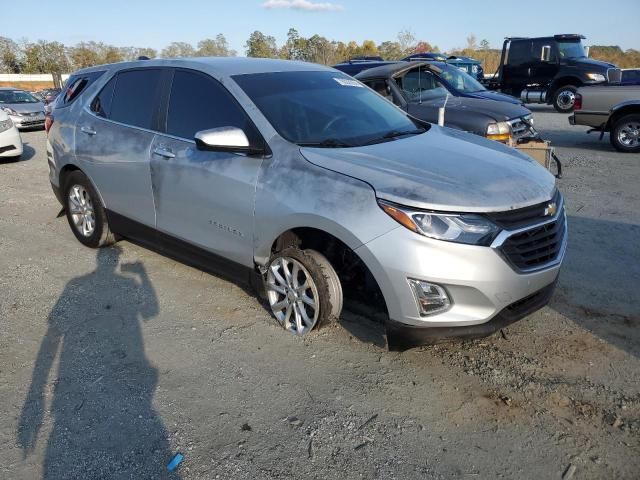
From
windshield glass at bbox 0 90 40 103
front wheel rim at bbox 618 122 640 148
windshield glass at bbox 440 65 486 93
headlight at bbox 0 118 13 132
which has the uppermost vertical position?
windshield glass at bbox 440 65 486 93

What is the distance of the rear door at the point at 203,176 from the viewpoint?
11.9ft

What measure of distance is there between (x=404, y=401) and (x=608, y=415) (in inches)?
41.3

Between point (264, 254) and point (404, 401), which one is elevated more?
point (264, 254)

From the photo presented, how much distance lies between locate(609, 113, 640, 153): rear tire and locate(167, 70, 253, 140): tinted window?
9.55 meters

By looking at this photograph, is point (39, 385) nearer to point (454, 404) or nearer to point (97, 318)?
point (97, 318)

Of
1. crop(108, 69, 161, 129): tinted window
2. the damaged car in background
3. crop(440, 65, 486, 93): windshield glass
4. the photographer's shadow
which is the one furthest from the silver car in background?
the photographer's shadow

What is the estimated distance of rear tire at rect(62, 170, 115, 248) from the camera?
507cm

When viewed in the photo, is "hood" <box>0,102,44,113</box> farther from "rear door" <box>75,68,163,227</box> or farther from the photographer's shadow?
the photographer's shadow

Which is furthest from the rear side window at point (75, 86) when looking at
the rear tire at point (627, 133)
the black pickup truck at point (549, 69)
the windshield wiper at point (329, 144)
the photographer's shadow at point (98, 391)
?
the black pickup truck at point (549, 69)

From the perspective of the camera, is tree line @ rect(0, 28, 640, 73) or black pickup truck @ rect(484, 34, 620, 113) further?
tree line @ rect(0, 28, 640, 73)

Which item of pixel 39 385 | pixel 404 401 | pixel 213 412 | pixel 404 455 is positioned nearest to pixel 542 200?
pixel 404 401

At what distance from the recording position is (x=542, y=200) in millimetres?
3104

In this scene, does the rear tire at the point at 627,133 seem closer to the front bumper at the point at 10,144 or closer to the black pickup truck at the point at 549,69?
the black pickup truck at the point at 549,69

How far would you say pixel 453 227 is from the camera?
9.25 feet
